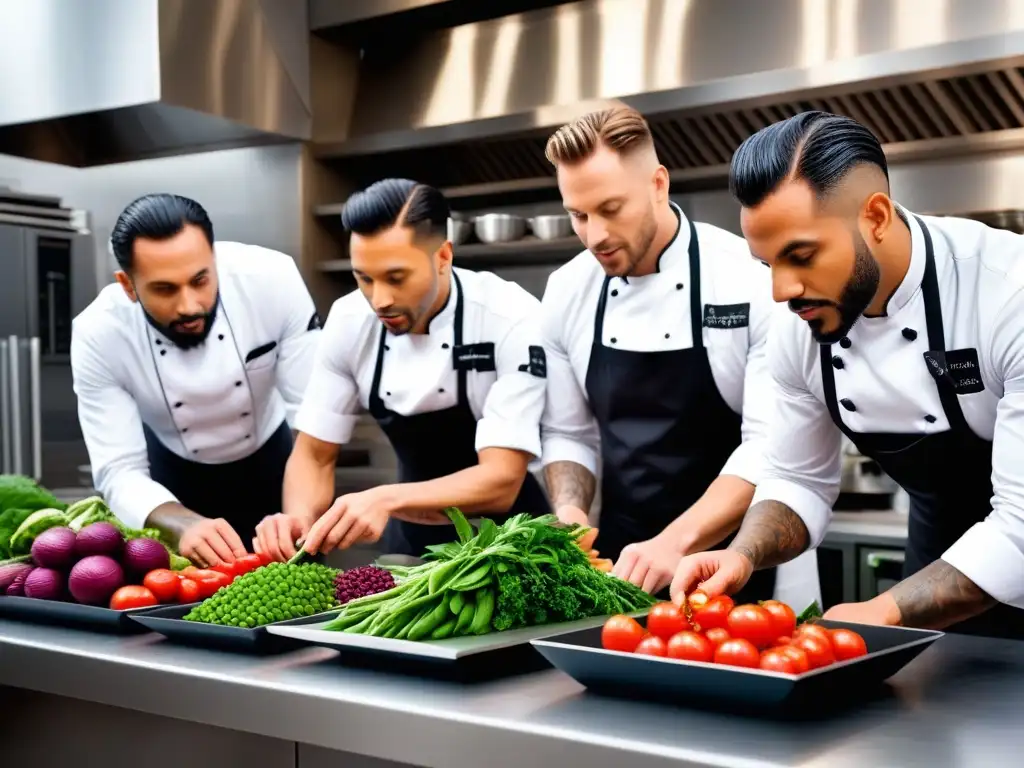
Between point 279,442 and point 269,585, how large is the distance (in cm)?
178

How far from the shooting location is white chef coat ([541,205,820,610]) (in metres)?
2.46

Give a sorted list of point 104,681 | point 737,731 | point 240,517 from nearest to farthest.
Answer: point 737,731
point 104,681
point 240,517

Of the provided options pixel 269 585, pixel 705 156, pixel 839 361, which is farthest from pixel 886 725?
pixel 705 156

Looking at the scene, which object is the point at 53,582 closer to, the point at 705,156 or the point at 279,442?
the point at 279,442

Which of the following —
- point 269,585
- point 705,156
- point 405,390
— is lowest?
point 269,585

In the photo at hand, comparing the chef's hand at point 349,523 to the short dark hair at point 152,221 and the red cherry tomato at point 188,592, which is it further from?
the short dark hair at point 152,221

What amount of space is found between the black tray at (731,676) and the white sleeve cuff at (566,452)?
1.23m

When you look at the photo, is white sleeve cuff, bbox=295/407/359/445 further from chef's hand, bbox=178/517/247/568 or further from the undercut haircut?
the undercut haircut

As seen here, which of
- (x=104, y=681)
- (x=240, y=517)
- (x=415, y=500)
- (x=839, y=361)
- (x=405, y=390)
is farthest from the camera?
(x=240, y=517)

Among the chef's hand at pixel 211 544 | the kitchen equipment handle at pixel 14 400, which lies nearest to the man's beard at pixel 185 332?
the chef's hand at pixel 211 544

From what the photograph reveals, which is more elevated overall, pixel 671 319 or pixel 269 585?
pixel 671 319

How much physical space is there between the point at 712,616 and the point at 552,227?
2.89 metres

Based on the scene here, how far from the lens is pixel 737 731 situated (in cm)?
128

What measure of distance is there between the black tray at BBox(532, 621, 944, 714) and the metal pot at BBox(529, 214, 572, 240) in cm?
281
